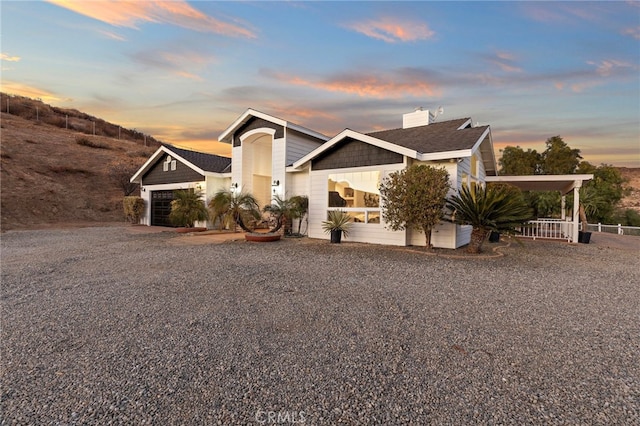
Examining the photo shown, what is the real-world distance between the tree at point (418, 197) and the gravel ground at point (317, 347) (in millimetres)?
2928

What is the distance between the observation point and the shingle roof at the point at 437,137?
1004 cm

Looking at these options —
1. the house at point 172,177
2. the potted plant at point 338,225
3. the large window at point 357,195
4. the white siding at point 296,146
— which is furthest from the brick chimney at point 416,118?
the house at point 172,177

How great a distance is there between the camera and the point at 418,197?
8.89 metres

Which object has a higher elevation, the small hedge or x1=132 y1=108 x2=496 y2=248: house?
x1=132 y1=108 x2=496 y2=248: house

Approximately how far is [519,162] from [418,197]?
3234 centimetres

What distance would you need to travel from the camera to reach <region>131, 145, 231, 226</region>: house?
54.9 ft

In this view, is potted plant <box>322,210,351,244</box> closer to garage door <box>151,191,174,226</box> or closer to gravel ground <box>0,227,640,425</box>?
gravel ground <box>0,227,640,425</box>

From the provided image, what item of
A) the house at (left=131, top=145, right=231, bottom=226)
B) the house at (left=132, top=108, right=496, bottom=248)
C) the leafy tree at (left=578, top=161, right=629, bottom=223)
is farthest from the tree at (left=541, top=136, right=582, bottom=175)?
the house at (left=131, top=145, right=231, bottom=226)

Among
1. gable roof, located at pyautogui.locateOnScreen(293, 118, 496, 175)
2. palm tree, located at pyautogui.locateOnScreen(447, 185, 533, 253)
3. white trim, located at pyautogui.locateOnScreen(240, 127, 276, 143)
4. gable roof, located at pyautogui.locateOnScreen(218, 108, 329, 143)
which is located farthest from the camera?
white trim, located at pyautogui.locateOnScreen(240, 127, 276, 143)

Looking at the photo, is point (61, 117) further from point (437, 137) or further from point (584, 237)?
point (584, 237)

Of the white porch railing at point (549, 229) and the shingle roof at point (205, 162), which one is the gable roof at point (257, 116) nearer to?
the shingle roof at point (205, 162)

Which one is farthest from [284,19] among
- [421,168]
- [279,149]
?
[421,168]

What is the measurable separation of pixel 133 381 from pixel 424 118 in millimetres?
15907

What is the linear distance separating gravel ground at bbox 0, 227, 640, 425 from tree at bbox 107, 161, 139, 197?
23.3 m
